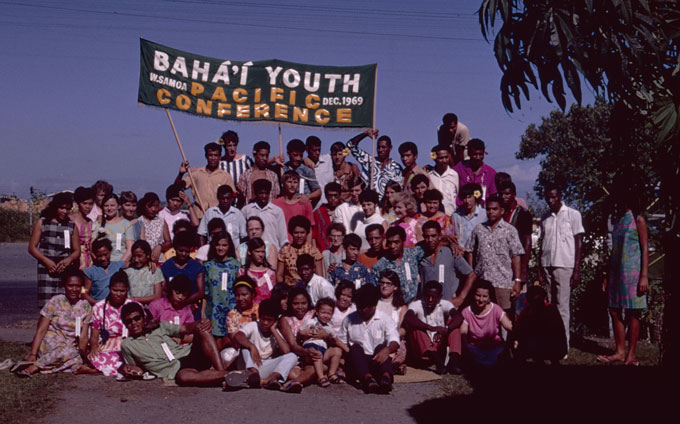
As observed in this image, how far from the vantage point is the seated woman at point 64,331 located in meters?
7.67

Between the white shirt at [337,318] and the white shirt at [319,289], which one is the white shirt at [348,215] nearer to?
the white shirt at [319,289]

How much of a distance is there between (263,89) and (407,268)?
3756mm

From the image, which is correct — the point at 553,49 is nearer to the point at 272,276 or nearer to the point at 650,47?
the point at 650,47

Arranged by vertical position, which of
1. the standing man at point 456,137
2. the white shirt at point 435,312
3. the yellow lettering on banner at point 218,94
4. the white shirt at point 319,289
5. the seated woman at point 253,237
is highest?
the yellow lettering on banner at point 218,94

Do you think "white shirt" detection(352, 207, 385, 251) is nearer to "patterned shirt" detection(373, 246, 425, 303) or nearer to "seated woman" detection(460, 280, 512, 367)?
"patterned shirt" detection(373, 246, 425, 303)

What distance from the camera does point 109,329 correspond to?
7848 mm

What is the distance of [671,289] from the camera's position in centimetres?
508

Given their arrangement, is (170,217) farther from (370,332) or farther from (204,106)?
(370,332)

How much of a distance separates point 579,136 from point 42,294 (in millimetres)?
32238

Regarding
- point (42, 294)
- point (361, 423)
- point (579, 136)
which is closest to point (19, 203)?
point (579, 136)

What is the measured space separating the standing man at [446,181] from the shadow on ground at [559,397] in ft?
8.25

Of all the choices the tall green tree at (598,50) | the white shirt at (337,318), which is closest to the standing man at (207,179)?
the white shirt at (337,318)

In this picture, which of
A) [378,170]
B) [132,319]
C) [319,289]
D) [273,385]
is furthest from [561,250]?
[132,319]

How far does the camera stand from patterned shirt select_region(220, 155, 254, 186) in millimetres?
10008
